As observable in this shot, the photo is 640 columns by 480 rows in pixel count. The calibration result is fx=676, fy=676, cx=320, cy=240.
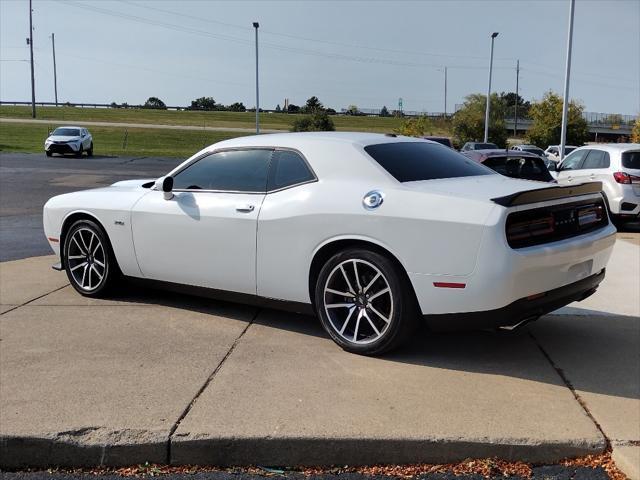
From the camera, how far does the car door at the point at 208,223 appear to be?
5133 mm

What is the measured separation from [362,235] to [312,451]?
1.60m

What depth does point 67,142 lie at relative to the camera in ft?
111

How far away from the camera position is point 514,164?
1240cm

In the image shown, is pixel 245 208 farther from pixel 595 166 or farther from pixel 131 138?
pixel 131 138

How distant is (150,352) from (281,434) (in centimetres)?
169

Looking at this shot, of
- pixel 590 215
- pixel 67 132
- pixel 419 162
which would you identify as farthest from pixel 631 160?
pixel 67 132

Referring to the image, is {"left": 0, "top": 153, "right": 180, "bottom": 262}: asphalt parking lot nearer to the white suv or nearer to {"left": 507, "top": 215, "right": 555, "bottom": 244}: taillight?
{"left": 507, "top": 215, "right": 555, "bottom": 244}: taillight

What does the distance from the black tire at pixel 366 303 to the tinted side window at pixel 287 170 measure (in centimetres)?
72

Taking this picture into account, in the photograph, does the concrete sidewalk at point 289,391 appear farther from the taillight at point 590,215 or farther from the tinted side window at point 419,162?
the tinted side window at point 419,162

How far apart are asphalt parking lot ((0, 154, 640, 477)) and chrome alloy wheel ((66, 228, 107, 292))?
20 cm

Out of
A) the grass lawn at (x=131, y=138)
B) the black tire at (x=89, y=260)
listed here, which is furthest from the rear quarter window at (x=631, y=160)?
the grass lawn at (x=131, y=138)

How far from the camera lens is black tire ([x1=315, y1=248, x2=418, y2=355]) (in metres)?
4.40

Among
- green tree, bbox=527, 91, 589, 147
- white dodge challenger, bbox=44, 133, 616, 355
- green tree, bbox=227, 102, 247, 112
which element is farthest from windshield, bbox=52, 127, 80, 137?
green tree, bbox=227, 102, 247, 112

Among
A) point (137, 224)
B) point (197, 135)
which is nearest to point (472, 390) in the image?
point (137, 224)
